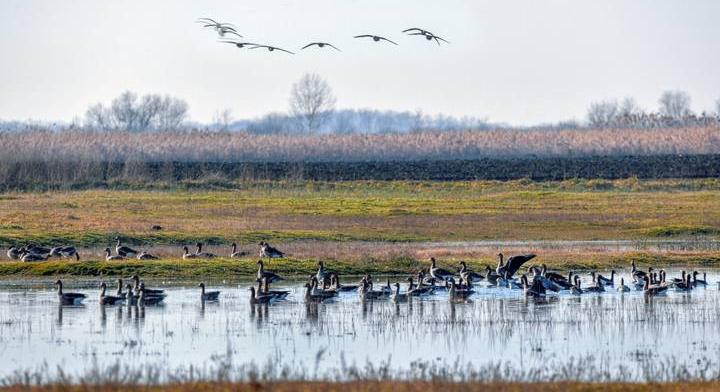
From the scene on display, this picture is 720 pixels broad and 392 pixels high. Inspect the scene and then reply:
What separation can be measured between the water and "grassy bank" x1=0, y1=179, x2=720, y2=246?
36.2ft

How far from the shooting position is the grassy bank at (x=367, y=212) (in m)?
37.2

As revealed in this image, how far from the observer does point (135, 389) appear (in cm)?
1390

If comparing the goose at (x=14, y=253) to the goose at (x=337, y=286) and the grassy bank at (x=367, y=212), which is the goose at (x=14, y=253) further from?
the goose at (x=337, y=286)

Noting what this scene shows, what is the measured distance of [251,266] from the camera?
2955 cm

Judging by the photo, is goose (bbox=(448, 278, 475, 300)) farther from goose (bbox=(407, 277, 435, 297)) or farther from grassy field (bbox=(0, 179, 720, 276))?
grassy field (bbox=(0, 179, 720, 276))

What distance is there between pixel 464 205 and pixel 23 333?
98.7ft

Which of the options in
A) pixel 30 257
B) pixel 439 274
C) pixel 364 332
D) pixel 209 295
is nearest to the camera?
pixel 364 332

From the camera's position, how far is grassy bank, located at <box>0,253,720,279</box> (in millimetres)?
29016

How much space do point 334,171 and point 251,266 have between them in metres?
Answer: 36.6

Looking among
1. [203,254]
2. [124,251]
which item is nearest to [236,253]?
[203,254]

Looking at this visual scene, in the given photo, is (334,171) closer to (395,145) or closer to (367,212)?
(395,145)

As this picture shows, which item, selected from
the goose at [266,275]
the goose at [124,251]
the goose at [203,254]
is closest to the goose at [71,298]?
the goose at [266,275]

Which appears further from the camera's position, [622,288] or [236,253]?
[236,253]

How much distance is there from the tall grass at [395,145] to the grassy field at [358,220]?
17382 mm
